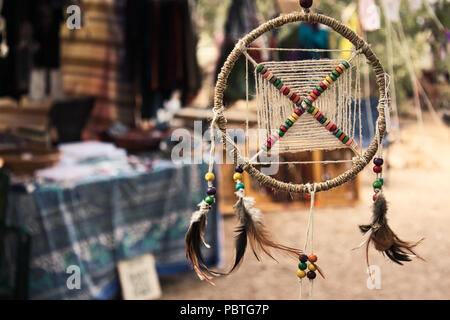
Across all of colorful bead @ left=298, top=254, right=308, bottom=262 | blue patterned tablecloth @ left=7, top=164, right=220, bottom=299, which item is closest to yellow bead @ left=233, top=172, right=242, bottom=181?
colorful bead @ left=298, top=254, right=308, bottom=262

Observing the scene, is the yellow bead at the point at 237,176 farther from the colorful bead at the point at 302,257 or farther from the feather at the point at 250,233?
the colorful bead at the point at 302,257

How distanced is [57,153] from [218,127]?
2501 millimetres

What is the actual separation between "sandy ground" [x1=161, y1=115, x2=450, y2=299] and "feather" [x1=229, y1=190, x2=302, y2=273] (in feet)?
4.37

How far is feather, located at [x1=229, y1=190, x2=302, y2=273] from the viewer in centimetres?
118

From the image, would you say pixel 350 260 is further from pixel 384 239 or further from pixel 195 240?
pixel 195 240

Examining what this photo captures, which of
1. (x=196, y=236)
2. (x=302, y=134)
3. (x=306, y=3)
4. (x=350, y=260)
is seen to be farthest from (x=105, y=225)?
(x=306, y=3)

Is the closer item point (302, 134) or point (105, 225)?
point (302, 134)

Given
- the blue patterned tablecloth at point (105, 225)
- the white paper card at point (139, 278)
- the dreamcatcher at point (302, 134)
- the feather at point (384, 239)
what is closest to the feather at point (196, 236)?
the dreamcatcher at point (302, 134)

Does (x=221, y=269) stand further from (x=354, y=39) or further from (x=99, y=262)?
(x=354, y=39)

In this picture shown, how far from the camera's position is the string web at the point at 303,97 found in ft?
3.95

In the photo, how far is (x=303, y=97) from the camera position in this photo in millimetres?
1202

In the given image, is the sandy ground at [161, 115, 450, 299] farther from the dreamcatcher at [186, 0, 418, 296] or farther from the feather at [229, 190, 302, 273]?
the feather at [229, 190, 302, 273]

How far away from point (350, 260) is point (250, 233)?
12.0 feet
